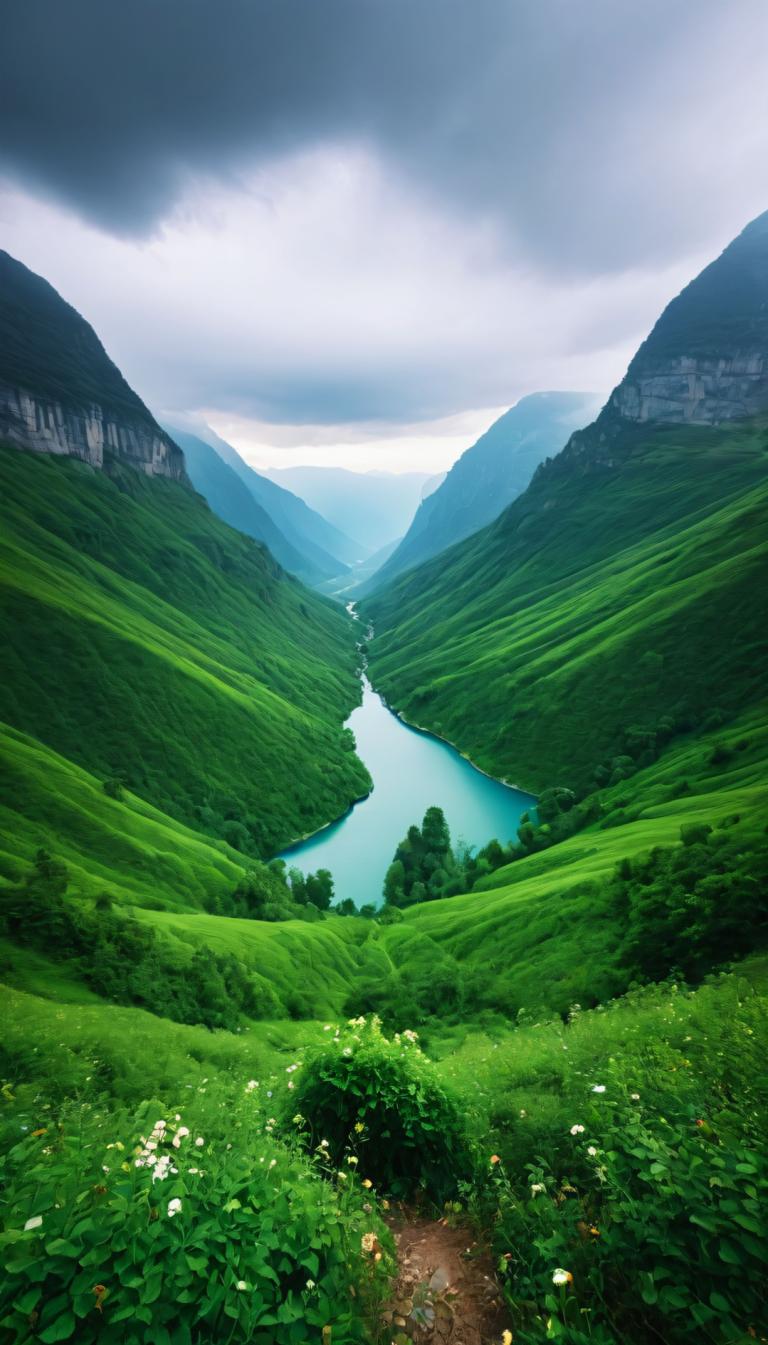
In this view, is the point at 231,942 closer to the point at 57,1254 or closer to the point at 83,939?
the point at 83,939

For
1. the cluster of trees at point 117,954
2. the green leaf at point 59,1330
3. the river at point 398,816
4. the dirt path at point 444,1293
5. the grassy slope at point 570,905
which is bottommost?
the river at point 398,816

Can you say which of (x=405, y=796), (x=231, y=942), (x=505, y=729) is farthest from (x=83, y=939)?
(x=505, y=729)

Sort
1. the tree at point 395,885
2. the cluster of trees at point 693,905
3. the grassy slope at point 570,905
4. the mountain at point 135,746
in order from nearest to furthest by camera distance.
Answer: the cluster of trees at point 693,905 → the grassy slope at point 570,905 → the mountain at point 135,746 → the tree at point 395,885

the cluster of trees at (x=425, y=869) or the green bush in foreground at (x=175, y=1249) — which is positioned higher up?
the green bush in foreground at (x=175, y=1249)

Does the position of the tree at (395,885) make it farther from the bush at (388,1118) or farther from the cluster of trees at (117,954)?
the bush at (388,1118)

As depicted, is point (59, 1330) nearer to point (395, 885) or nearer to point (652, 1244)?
point (652, 1244)

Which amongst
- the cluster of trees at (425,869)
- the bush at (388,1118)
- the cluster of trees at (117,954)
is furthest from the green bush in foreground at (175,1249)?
the cluster of trees at (425,869)
